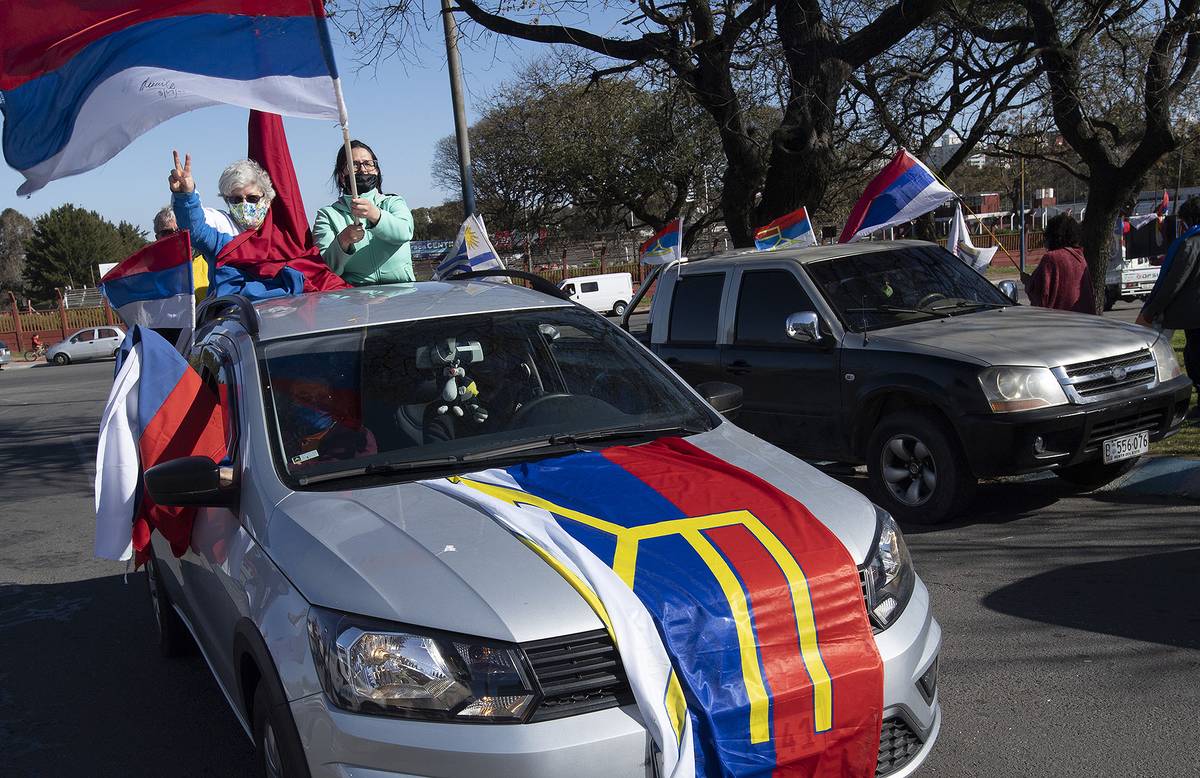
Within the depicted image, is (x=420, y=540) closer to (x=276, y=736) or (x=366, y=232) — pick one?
(x=276, y=736)

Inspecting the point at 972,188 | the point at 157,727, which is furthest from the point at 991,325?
the point at 972,188

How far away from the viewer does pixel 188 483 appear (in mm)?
3520

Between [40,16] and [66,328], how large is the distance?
53054mm

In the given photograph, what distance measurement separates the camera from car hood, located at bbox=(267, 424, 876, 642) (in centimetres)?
271

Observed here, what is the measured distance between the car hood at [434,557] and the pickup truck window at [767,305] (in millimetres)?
4349

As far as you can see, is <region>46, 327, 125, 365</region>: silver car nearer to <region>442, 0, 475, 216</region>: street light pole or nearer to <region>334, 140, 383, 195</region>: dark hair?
<region>442, 0, 475, 216</region>: street light pole

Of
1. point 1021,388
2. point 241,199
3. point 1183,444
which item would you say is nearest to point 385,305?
point 241,199

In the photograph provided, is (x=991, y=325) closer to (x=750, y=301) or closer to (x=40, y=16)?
(x=750, y=301)

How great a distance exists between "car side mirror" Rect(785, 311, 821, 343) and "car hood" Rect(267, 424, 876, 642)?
3.59 metres

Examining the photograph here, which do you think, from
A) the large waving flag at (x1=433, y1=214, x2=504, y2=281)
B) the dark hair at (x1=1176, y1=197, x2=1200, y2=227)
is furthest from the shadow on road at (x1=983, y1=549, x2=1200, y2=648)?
the large waving flag at (x1=433, y1=214, x2=504, y2=281)

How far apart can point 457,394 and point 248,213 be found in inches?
92.8

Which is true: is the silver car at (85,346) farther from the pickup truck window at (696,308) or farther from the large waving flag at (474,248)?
the pickup truck window at (696,308)

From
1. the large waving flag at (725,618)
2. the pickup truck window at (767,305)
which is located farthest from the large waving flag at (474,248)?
the large waving flag at (725,618)

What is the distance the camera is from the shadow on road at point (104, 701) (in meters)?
4.32
